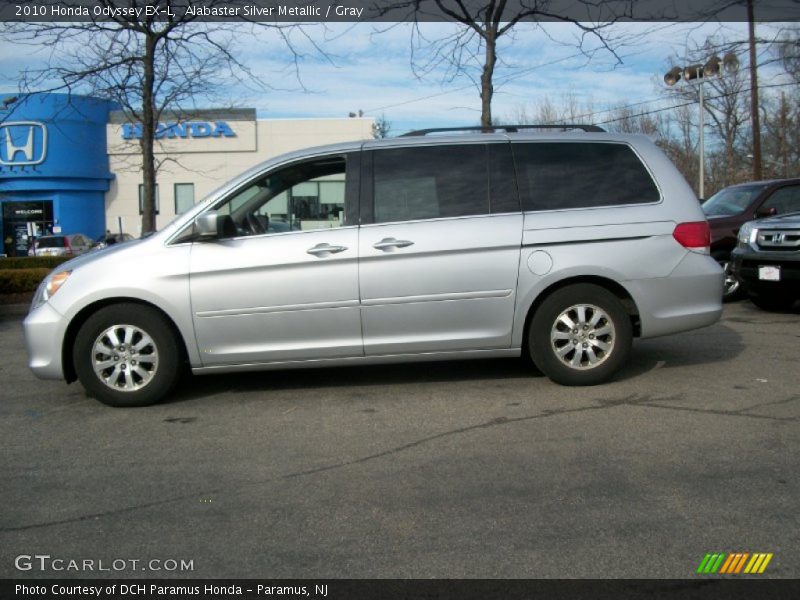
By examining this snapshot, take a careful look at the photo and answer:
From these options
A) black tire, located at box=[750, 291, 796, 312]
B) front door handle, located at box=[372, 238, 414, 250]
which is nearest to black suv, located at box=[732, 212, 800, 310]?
black tire, located at box=[750, 291, 796, 312]

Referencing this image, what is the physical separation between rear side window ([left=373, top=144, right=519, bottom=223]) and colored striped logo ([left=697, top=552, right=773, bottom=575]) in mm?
3193

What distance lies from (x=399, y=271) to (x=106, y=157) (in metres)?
34.5

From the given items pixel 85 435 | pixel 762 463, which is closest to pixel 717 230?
pixel 762 463

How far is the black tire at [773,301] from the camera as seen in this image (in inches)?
376

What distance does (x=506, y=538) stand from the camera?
3379mm

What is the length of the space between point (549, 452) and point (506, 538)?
1.17m

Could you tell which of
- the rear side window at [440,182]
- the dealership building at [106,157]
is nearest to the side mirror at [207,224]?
the rear side window at [440,182]

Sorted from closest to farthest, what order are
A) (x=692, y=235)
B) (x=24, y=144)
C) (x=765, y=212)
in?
1. (x=692, y=235)
2. (x=765, y=212)
3. (x=24, y=144)

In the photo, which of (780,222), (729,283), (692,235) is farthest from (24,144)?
(692,235)

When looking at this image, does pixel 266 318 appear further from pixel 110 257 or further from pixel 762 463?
pixel 762 463

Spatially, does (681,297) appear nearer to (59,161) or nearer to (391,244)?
(391,244)

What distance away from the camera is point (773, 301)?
981 cm
